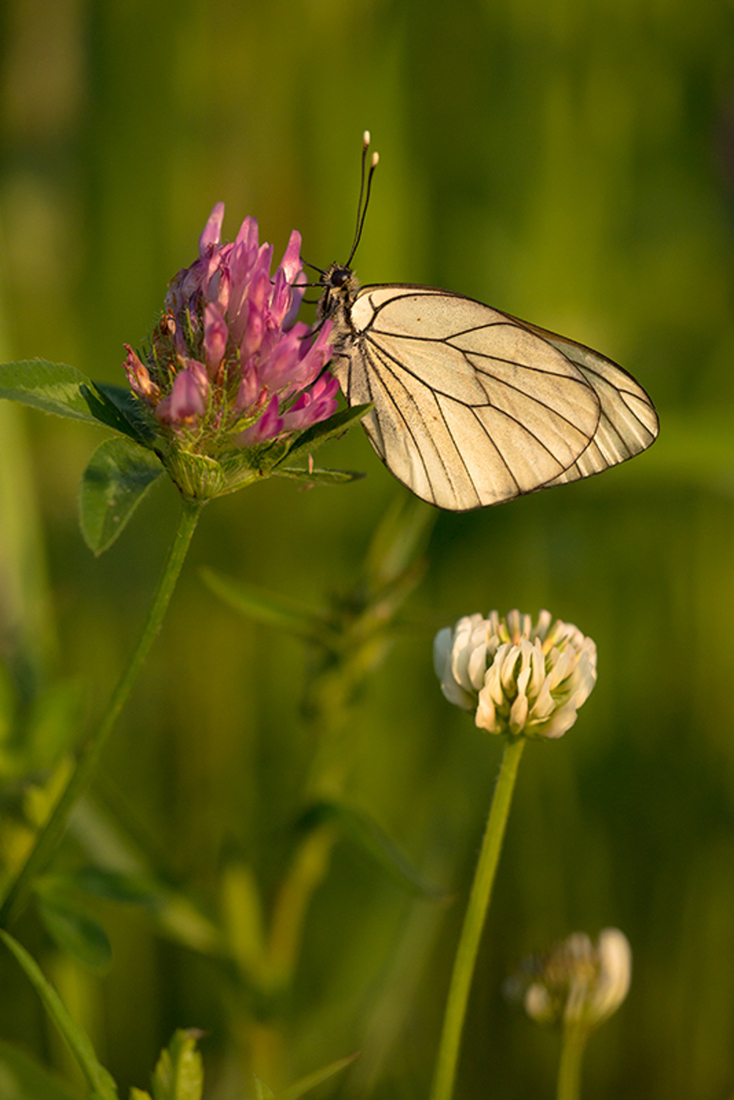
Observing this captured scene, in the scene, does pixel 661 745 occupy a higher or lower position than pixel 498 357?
lower

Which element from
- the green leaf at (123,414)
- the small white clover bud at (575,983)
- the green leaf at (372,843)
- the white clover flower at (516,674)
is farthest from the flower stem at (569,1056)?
the green leaf at (123,414)

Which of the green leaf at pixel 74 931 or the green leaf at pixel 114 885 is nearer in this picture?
the green leaf at pixel 74 931

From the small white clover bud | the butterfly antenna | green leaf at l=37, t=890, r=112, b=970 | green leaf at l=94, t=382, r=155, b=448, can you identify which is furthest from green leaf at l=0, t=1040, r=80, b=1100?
the butterfly antenna

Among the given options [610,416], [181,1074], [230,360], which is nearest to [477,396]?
[610,416]

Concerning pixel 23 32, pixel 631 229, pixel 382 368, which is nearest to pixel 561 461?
pixel 382 368

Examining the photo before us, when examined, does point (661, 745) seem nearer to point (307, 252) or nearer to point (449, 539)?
point (449, 539)

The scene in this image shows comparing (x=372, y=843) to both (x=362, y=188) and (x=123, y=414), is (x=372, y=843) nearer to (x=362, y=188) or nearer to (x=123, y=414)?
(x=123, y=414)

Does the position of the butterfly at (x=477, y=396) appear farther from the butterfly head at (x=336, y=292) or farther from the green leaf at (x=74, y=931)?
the green leaf at (x=74, y=931)

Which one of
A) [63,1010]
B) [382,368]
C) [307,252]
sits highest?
[307,252]
